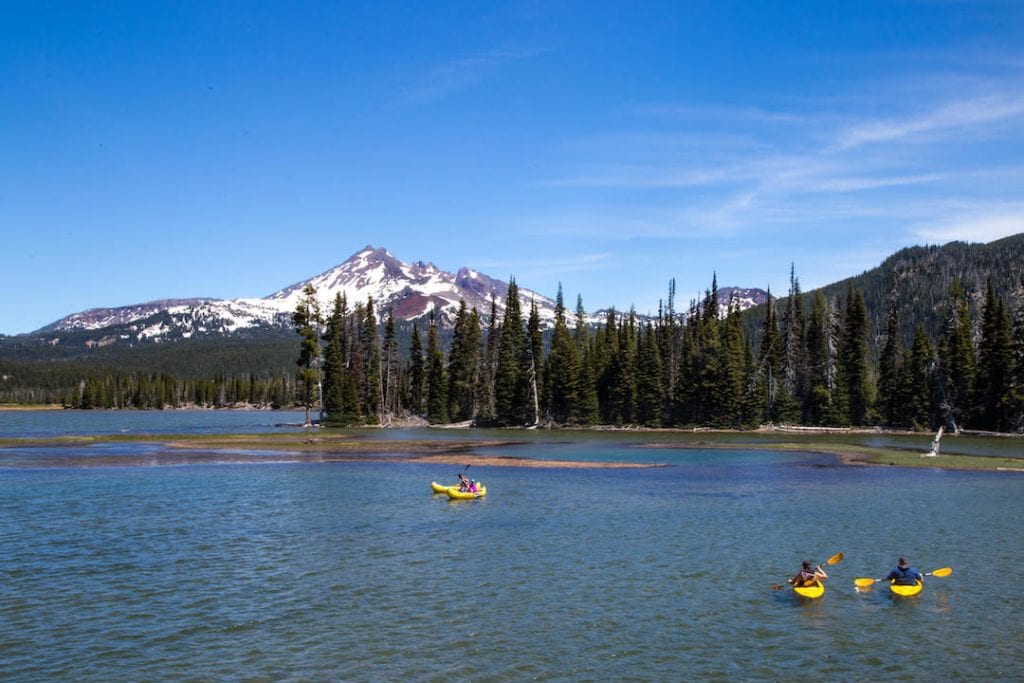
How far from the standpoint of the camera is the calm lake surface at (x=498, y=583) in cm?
2188

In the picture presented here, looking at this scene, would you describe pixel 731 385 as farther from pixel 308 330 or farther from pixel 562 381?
pixel 308 330

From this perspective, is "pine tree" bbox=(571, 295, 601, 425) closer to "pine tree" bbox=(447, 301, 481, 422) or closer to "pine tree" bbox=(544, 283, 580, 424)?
"pine tree" bbox=(544, 283, 580, 424)

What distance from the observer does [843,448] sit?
8931cm

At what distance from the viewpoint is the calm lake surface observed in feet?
71.8

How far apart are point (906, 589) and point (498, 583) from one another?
45.4 feet

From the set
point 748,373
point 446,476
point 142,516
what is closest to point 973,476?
point 446,476

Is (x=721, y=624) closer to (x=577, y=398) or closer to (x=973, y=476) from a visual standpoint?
(x=973, y=476)

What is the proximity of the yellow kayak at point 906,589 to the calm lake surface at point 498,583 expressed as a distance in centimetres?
43

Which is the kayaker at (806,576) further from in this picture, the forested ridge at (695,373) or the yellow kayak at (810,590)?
the forested ridge at (695,373)

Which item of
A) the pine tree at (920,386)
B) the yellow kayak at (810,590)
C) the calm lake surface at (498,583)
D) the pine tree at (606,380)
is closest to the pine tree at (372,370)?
the pine tree at (606,380)

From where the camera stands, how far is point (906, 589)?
28438mm

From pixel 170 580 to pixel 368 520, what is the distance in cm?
1369

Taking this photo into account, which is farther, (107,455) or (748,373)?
(748,373)

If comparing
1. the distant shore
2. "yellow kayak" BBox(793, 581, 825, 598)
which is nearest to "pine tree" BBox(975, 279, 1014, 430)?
the distant shore
